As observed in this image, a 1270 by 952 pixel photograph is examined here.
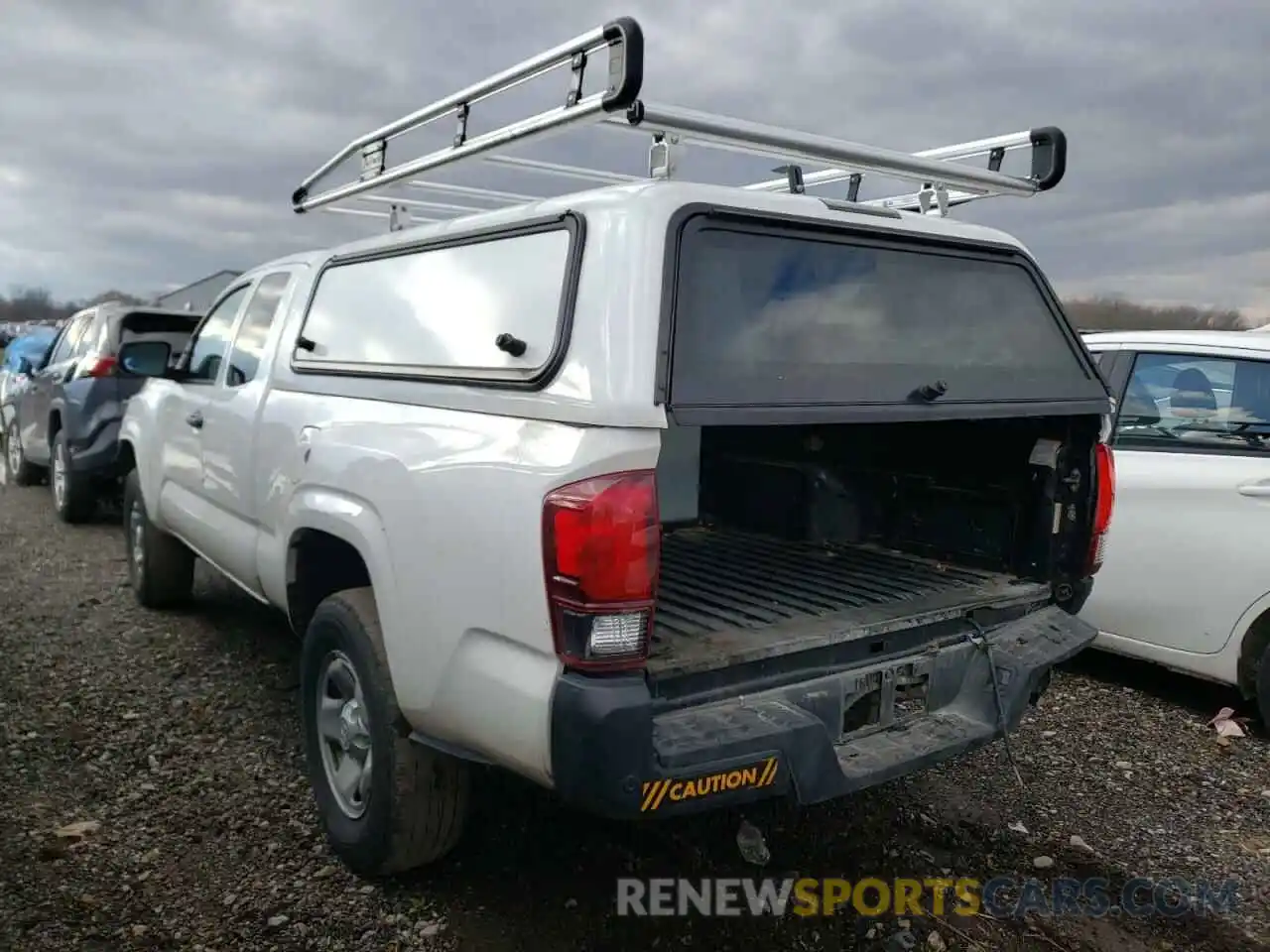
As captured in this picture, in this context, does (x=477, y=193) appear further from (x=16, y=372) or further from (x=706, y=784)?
(x=16, y=372)

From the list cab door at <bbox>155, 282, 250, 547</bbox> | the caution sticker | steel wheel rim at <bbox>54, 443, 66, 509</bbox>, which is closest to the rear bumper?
the caution sticker

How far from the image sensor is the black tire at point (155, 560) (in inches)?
225

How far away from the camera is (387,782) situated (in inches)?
113

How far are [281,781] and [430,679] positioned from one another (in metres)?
1.50

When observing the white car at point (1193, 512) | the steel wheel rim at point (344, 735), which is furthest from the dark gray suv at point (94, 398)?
the white car at point (1193, 512)

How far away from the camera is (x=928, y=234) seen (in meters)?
3.09

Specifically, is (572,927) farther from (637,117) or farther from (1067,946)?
(637,117)

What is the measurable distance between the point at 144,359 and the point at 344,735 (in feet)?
8.84

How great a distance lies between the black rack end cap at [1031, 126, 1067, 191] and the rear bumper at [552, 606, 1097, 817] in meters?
1.51

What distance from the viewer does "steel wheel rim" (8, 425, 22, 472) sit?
1045 cm

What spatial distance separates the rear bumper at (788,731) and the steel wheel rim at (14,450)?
9954 mm

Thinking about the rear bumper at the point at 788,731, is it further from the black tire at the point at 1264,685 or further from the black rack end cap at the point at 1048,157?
the black tire at the point at 1264,685

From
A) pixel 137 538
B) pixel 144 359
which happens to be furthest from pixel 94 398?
pixel 144 359

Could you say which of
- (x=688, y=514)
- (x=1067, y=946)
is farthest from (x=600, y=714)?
(x=688, y=514)
